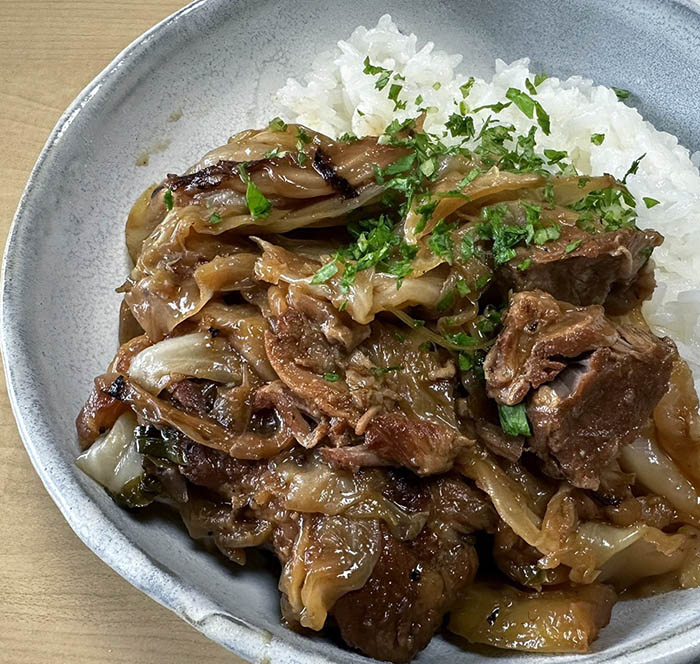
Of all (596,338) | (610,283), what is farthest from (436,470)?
(610,283)

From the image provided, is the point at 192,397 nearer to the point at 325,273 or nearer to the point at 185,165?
the point at 325,273

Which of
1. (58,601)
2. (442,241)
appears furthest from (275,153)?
(58,601)

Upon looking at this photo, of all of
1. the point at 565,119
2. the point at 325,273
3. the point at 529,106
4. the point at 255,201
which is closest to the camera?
the point at 325,273

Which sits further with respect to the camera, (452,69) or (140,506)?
(452,69)

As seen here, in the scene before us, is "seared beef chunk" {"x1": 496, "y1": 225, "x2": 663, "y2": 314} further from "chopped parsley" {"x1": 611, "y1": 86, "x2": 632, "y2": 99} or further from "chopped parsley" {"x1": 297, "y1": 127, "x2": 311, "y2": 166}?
"chopped parsley" {"x1": 611, "y1": 86, "x2": 632, "y2": 99}

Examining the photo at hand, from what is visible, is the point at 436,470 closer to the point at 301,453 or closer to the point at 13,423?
the point at 301,453

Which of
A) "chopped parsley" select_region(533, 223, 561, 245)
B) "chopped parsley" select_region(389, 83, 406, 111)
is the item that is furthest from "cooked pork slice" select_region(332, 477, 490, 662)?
"chopped parsley" select_region(389, 83, 406, 111)
